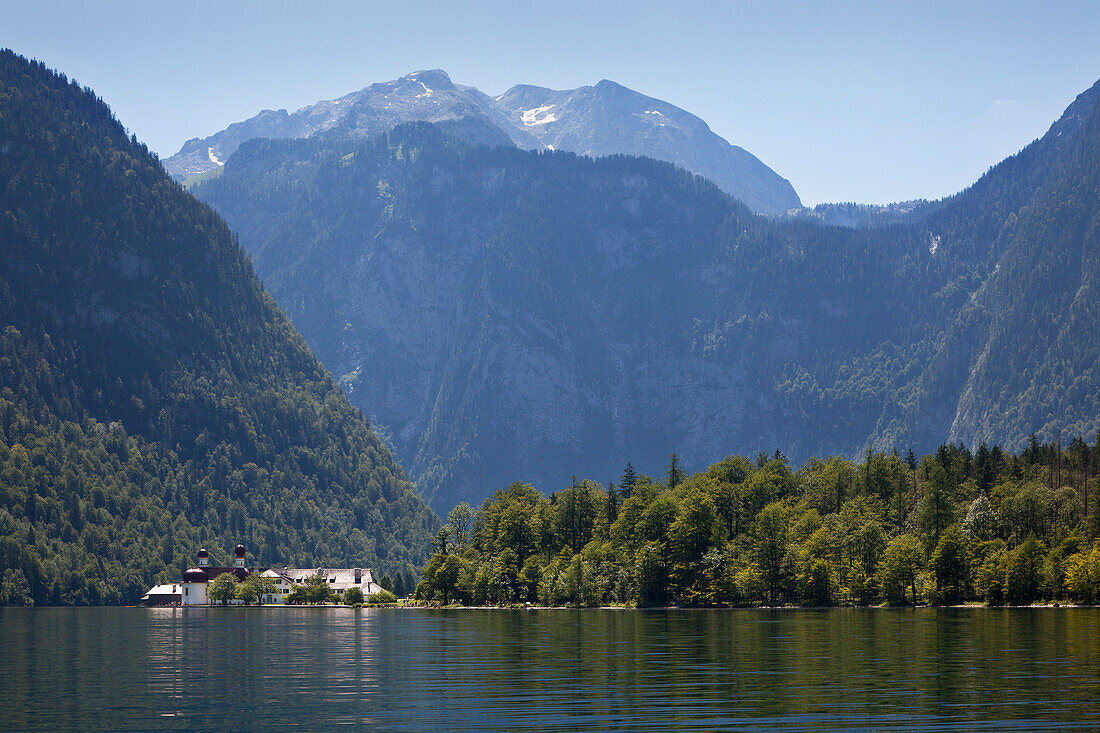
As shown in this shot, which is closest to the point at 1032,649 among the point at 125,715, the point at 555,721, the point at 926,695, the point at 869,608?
the point at 926,695

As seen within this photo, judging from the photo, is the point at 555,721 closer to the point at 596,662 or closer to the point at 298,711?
the point at 298,711

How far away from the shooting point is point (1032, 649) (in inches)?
3216

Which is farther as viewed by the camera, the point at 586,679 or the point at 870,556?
the point at 870,556

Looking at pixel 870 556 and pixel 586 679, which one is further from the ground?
pixel 586 679

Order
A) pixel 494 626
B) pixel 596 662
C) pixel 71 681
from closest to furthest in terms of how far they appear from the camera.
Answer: pixel 71 681 → pixel 596 662 → pixel 494 626

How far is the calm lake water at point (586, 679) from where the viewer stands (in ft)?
173

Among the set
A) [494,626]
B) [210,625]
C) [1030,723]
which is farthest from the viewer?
[210,625]

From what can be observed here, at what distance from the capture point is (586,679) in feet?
228

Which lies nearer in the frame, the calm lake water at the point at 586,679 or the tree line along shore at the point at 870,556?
the calm lake water at the point at 586,679

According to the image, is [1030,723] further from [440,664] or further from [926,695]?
[440,664]

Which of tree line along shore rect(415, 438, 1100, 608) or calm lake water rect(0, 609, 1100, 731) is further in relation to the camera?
tree line along shore rect(415, 438, 1100, 608)

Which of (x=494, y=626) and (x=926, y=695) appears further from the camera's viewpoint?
(x=494, y=626)

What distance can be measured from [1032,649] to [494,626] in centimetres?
6877

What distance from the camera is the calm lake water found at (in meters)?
52.7
